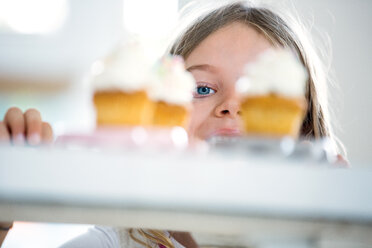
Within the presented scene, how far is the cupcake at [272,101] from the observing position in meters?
0.52

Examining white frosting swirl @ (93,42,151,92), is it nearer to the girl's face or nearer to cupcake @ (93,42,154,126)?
cupcake @ (93,42,154,126)

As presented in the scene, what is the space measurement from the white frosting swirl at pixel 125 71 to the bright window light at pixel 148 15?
9.84ft

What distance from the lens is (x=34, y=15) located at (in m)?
3.94

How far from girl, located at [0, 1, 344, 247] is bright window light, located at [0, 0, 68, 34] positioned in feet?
8.99

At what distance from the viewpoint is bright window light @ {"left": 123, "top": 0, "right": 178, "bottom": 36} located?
11.7 feet

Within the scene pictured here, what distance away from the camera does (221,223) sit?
405 millimetres

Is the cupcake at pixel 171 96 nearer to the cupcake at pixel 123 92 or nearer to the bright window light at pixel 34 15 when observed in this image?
the cupcake at pixel 123 92

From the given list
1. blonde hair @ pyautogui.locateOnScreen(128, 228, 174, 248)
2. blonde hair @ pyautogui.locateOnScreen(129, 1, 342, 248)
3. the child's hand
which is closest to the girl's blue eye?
blonde hair @ pyautogui.locateOnScreen(129, 1, 342, 248)

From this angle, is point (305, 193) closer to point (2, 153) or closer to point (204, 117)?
point (2, 153)

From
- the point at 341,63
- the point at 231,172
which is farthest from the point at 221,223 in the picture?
the point at 341,63

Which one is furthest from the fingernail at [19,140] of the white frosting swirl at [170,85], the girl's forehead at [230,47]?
the girl's forehead at [230,47]

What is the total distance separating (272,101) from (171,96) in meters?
0.13

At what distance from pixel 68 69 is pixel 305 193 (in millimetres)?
3775

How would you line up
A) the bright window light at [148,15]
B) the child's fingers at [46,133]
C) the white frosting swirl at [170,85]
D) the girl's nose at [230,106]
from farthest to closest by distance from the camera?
1. the bright window light at [148,15]
2. the girl's nose at [230,106]
3. the child's fingers at [46,133]
4. the white frosting swirl at [170,85]
